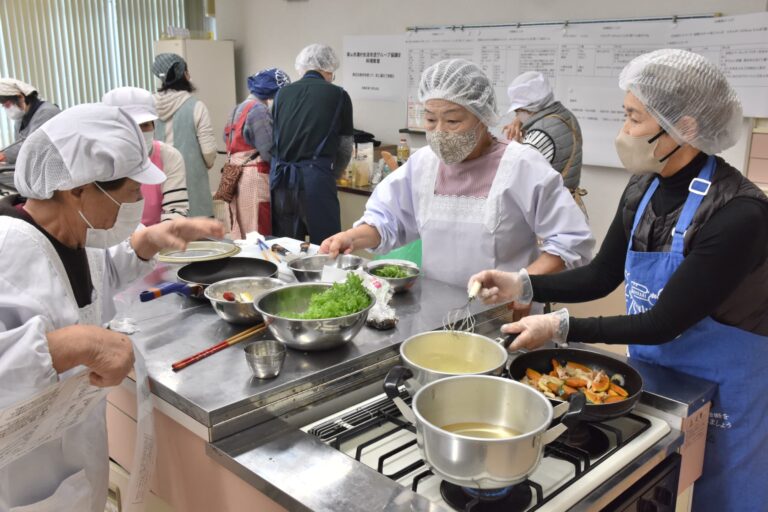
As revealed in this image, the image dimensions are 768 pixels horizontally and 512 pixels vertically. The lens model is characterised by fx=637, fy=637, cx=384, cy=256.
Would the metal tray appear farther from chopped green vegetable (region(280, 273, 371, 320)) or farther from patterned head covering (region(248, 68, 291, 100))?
patterned head covering (region(248, 68, 291, 100))

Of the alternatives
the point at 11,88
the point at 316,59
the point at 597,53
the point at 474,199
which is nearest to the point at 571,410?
the point at 474,199

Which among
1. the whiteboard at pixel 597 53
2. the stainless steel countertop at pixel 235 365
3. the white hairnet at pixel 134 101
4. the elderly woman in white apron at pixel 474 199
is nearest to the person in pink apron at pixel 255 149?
the white hairnet at pixel 134 101

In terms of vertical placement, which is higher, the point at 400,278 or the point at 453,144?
the point at 453,144

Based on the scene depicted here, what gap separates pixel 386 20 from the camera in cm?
476

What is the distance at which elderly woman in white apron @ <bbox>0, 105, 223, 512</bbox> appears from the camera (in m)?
1.13

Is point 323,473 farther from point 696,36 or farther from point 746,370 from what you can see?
point 696,36

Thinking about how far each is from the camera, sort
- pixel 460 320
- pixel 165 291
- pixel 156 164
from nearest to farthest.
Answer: pixel 460 320 < pixel 165 291 < pixel 156 164

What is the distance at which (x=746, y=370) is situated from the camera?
4.70ft

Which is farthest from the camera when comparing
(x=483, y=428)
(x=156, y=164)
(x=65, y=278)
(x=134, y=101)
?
(x=156, y=164)

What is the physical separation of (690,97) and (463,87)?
720mm

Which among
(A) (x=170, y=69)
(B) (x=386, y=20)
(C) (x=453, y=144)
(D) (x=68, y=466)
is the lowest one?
(D) (x=68, y=466)

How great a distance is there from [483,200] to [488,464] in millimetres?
1182

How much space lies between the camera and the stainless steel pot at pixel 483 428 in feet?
3.17

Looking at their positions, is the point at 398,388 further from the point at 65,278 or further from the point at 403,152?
the point at 403,152
